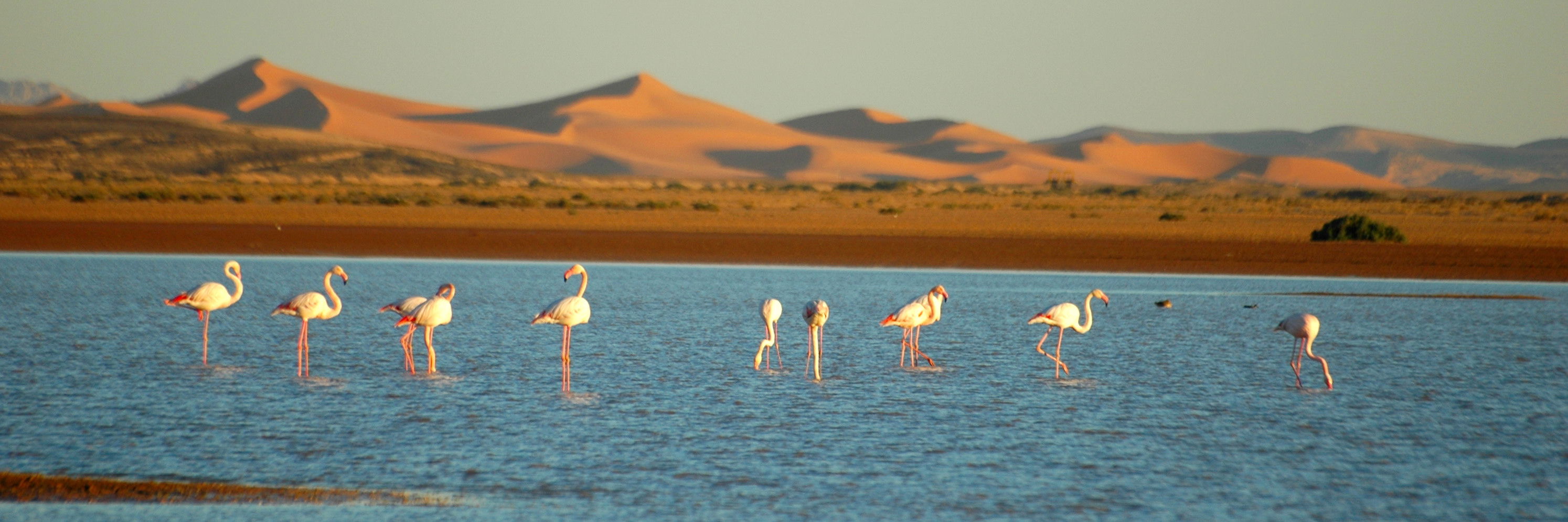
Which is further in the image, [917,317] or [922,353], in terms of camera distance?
[922,353]

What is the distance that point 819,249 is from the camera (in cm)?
3036

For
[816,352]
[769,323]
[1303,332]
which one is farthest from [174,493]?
[1303,332]

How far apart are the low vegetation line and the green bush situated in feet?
98.3

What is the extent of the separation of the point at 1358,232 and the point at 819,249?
1322 centimetres

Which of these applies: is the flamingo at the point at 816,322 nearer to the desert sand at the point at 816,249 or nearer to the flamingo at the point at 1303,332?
the flamingo at the point at 1303,332

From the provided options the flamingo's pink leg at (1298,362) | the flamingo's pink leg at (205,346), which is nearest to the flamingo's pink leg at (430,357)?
the flamingo's pink leg at (205,346)

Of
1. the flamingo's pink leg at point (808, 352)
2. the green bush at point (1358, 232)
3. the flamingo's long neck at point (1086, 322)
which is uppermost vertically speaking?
the green bush at point (1358, 232)

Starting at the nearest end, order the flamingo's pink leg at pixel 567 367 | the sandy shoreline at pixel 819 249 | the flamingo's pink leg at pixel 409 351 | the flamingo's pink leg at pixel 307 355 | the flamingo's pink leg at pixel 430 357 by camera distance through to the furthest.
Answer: the flamingo's pink leg at pixel 567 367, the flamingo's pink leg at pixel 307 355, the flamingo's pink leg at pixel 430 357, the flamingo's pink leg at pixel 409 351, the sandy shoreline at pixel 819 249

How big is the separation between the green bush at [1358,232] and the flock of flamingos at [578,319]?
2155 centimetres

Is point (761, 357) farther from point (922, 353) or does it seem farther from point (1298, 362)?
point (1298, 362)

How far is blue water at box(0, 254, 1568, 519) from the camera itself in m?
7.76

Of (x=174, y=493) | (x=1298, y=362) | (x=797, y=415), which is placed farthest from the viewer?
(x=1298, y=362)

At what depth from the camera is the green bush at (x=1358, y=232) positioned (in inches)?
1309

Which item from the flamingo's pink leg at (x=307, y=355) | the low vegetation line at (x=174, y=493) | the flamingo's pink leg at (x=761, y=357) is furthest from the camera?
the flamingo's pink leg at (x=761, y=357)
